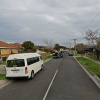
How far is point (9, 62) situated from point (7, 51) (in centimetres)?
2235

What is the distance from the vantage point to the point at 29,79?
355 inches

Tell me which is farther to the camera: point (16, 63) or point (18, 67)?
point (16, 63)

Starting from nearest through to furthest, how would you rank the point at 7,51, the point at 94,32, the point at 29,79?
the point at 29,79, the point at 94,32, the point at 7,51

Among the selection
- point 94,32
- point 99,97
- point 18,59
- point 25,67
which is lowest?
point 99,97

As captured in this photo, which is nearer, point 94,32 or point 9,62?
point 9,62

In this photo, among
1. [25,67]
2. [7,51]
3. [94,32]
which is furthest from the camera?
[7,51]

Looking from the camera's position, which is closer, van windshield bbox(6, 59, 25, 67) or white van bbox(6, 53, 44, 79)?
white van bbox(6, 53, 44, 79)

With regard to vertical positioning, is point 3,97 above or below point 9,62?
below

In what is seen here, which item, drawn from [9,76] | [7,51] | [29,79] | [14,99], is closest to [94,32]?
[29,79]

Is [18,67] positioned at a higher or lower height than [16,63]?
lower

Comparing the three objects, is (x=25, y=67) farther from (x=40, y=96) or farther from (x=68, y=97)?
(x=68, y=97)

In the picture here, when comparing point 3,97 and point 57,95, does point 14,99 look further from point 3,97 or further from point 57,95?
point 57,95

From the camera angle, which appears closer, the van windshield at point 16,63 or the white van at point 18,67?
the white van at point 18,67

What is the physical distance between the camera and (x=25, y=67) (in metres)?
8.30
